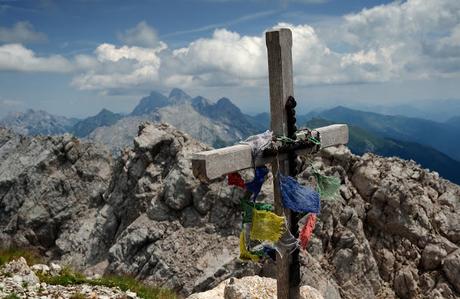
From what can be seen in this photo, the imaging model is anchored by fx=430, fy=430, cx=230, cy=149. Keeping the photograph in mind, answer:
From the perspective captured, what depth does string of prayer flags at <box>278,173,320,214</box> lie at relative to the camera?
792 centimetres

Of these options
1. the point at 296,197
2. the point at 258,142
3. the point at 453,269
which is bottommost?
the point at 453,269

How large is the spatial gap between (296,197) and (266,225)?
0.80 meters

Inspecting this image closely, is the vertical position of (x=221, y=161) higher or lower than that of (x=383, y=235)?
higher

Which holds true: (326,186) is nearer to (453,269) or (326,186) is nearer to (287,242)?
(287,242)

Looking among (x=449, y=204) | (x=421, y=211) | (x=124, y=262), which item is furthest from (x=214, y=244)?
(x=449, y=204)

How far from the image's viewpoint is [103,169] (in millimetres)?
40531

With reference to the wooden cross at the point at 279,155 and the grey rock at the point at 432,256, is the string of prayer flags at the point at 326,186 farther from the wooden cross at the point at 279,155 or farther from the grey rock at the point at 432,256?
the grey rock at the point at 432,256

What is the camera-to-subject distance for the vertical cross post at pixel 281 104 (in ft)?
25.9

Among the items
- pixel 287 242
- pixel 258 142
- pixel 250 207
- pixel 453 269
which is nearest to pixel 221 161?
pixel 258 142

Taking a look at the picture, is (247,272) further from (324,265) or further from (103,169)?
(103,169)

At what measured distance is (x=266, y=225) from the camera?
7.66m

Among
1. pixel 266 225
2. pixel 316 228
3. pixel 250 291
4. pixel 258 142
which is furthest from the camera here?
pixel 316 228

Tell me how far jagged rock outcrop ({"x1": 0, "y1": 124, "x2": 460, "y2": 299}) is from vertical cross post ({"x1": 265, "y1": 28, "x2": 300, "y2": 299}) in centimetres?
1335

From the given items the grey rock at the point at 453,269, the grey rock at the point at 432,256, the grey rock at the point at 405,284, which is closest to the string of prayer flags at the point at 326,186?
the grey rock at the point at 405,284
